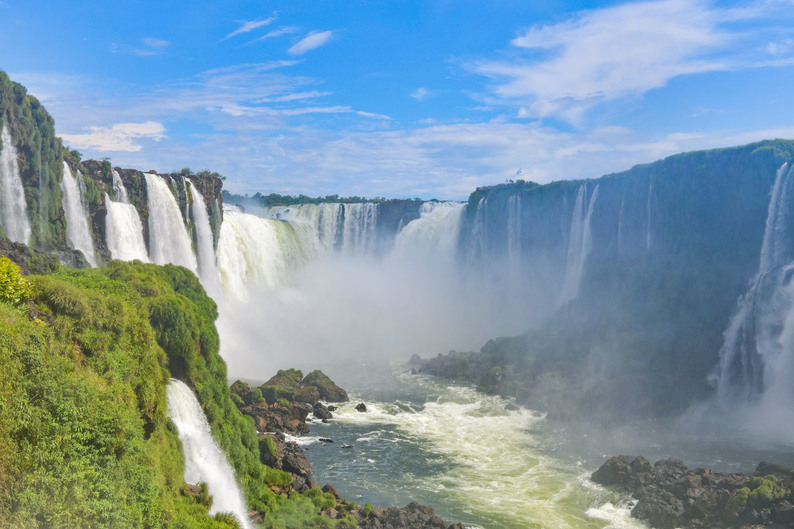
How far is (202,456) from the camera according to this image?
48.4 ft

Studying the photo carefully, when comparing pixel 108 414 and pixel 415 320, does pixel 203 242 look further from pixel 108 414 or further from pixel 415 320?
pixel 108 414

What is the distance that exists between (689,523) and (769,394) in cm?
1428

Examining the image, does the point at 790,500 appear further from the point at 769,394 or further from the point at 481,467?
the point at 769,394

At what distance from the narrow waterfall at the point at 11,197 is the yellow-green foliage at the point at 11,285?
16.2 m

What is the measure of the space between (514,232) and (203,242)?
991 inches

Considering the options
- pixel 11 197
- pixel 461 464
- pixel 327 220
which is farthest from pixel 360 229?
pixel 461 464

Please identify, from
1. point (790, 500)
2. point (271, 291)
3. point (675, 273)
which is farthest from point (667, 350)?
point (271, 291)

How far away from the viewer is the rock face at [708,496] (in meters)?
17.2

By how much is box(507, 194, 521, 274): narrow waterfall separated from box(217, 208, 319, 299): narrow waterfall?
782 inches

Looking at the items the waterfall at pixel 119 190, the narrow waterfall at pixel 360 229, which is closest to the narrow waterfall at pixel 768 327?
the waterfall at pixel 119 190

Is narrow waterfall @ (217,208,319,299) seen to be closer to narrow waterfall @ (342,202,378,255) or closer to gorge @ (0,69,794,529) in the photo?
gorge @ (0,69,794,529)

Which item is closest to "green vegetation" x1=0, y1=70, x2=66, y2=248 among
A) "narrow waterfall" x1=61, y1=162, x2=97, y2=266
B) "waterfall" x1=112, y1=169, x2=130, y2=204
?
"narrow waterfall" x1=61, y1=162, x2=97, y2=266

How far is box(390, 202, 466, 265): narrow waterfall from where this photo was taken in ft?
183

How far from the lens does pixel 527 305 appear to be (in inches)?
1902
